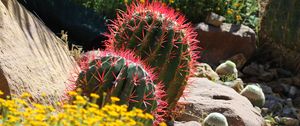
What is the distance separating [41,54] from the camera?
5.48m

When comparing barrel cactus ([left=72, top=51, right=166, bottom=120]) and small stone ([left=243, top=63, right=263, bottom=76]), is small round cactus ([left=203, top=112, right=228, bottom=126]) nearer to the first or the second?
barrel cactus ([left=72, top=51, right=166, bottom=120])

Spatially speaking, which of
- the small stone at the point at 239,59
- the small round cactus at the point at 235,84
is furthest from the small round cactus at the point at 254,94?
the small stone at the point at 239,59

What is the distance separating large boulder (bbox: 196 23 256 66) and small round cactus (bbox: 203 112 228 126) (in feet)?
12.0

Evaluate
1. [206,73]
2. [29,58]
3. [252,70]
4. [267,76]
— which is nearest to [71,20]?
[206,73]

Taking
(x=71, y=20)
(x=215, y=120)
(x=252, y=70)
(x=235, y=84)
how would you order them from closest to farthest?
(x=215, y=120)
(x=235, y=84)
(x=71, y=20)
(x=252, y=70)

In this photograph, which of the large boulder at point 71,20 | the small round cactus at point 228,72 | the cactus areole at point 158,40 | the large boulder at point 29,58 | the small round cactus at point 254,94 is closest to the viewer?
the large boulder at point 29,58

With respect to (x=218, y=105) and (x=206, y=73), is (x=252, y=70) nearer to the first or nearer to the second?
(x=206, y=73)

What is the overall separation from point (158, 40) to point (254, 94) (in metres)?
2.62

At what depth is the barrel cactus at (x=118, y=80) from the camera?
4.23 m

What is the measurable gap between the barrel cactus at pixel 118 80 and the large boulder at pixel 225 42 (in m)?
5.07

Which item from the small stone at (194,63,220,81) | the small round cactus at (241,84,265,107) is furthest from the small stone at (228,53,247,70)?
the small round cactus at (241,84,265,107)

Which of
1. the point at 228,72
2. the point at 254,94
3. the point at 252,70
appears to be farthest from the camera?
the point at 252,70

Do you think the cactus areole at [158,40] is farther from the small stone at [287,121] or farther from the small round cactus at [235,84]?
the small stone at [287,121]

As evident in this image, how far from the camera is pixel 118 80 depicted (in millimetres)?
4223
